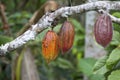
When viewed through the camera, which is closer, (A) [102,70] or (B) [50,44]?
(B) [50,44]

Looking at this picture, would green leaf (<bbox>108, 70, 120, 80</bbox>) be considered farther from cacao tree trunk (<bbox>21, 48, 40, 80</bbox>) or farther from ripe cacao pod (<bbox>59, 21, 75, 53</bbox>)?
cacao tree trunk (<bbox>21, 48, 40, 80</bbox>)

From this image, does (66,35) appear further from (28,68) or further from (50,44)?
(28,68)

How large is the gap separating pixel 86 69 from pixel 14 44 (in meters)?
1.06

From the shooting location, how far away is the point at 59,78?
3.51 meters

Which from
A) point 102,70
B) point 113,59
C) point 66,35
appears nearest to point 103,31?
point 66,35

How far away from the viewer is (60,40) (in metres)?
1.28

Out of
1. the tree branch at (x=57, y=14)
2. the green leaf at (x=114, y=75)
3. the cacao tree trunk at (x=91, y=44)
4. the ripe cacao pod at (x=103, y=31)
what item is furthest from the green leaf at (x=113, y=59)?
the cacao tree trunk at (x=91, y=44)

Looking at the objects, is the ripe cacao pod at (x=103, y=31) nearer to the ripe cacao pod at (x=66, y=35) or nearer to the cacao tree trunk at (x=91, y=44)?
the ripe cacao pod at (x=66, y=35)

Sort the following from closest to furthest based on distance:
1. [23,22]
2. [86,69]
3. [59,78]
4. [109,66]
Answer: [109,66], [86,69], [23,22], [59,78]

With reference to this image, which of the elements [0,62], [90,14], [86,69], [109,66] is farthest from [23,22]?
[109,66]

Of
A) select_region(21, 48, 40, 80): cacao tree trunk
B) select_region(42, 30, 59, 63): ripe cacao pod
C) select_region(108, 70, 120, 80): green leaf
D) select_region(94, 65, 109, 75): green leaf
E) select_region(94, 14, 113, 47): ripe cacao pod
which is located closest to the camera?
select_region(94, 14, 113, 47): ripe cacao pod

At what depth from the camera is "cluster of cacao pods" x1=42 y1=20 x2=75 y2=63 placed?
49.2 inches

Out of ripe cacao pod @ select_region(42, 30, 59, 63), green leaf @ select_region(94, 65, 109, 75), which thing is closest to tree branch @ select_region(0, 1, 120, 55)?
ripe cacao pod @ select_region(42, 30, 59, 63)

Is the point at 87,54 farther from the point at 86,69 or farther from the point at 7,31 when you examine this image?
the point at 7,31
